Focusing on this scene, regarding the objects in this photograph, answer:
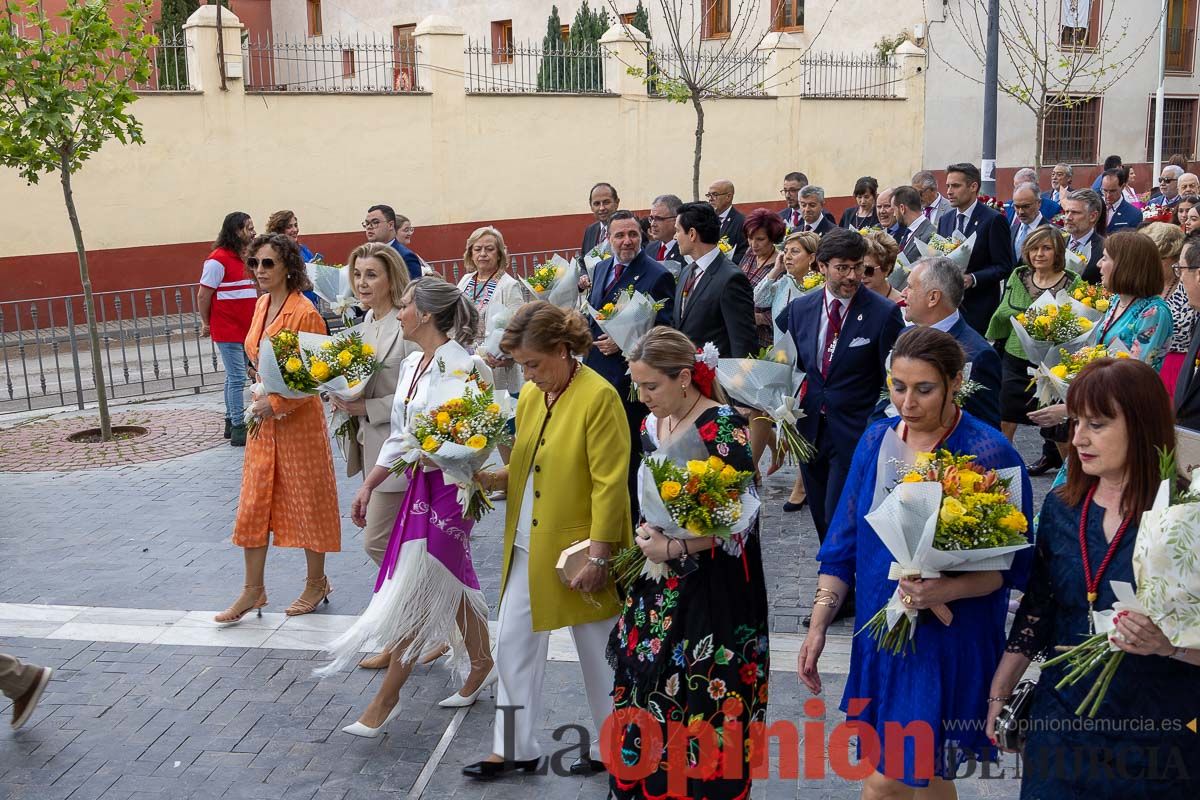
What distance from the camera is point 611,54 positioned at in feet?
77.7

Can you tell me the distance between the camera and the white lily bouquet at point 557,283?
30.3ft

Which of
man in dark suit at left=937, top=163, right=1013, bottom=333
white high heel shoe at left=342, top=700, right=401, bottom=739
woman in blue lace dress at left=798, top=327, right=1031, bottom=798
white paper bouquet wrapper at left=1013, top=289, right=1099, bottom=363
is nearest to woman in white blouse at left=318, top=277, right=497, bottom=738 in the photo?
white high heel shoe at left=342, top=700, right=401, bottom=739

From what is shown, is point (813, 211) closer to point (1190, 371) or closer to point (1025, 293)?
point (1025, 293)

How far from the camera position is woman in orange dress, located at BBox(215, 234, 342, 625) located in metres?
6.80

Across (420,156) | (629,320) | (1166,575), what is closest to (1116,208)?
(629,320)

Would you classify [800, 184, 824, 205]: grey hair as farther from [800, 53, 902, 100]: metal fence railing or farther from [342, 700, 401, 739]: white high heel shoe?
[800, 53, 902, 100]: metal fence railing

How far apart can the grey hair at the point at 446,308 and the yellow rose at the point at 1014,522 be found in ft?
9.83

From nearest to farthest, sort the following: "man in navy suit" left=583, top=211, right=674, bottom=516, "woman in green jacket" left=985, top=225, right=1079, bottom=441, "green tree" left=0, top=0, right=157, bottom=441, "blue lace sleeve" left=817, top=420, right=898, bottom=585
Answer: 1. "blue lace sleeve" left=817, top=420, right=898, bottom=585
2. "man in navy suit" left=583, top=211, right=674, bottom=516
3. "woman in green jacket" left=985, top=225, right=1079, bottom=441
4. "green tree" left=0, top=0, right=157, bottom=441

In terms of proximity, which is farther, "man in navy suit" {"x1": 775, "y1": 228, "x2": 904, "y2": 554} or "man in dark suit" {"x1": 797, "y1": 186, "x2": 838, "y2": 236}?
"man in dark suit" {"x1": 797, "y1": 186, "x2": 838, "y2": 236}

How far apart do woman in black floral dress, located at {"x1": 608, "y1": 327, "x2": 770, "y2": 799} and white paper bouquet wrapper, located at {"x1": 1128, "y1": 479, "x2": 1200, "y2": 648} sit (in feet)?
5.14

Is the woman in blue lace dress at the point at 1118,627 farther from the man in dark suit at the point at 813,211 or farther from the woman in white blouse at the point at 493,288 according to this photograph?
the man in dark suit at the point at 813,211

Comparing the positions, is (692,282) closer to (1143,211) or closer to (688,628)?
(688,628)

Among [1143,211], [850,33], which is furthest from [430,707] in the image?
[850,33]

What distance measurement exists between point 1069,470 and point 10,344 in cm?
1374
